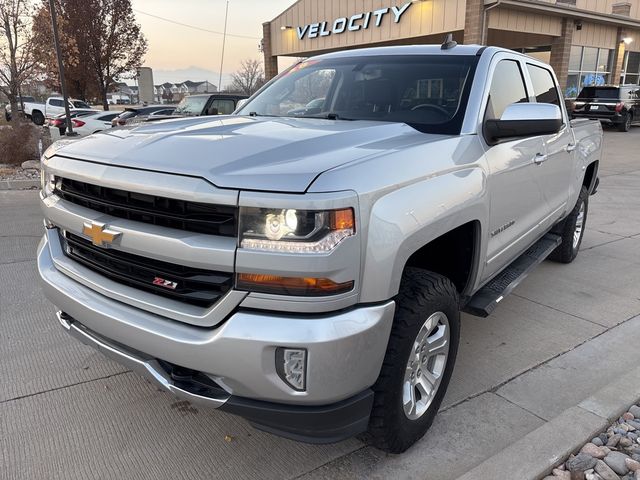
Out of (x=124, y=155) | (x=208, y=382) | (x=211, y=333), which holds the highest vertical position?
(x=124, y=155)

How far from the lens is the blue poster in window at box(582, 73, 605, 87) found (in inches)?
913

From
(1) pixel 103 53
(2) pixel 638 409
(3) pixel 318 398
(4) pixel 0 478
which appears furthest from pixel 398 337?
(1) pixel 103 53

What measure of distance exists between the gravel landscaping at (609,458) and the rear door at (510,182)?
1.03 meters

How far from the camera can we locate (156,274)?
2.13m

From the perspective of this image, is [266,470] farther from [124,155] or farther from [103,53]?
[103,53]

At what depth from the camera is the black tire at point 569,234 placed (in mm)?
5110

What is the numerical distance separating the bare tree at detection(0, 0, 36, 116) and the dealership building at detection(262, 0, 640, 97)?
36.3 ft

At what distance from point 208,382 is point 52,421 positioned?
1.24 meters

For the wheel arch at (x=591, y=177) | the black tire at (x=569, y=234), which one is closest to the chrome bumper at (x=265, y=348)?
the black tire at (x=569, y=234)

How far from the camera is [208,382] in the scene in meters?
2.05

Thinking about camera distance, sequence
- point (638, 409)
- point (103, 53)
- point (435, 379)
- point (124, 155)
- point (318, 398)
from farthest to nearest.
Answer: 1. point (103, 53)
2. point (638, 409)
3. point (435, 379)
4. point (124, 155)
5. point (318, 398)

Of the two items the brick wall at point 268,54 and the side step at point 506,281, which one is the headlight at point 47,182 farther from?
the brick wall at point 268,54

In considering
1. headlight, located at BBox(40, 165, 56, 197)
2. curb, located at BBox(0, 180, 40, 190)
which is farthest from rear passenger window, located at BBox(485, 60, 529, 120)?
curb, located at BBox(0, 180, 40, 190)

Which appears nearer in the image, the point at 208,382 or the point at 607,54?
the point at 208,382
